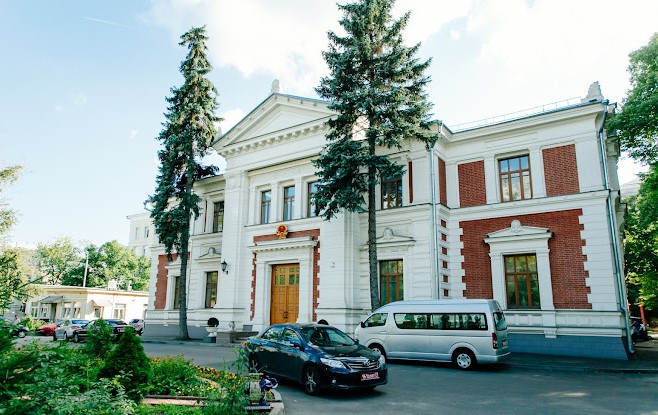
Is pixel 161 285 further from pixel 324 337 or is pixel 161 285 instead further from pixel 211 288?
pixel 324 337

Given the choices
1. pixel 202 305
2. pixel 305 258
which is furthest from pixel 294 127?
pixel 202 305

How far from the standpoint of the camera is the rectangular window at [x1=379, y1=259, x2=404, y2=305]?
20.0 metres

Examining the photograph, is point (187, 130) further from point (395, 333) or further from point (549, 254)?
point (549, 254)

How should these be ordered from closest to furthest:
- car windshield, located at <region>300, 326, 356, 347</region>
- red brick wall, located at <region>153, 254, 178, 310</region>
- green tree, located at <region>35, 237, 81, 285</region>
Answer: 1. car windshield, located at <region>300, 326, 356, 347</region>
2. red brick wall, located at <region>153, 254, 178, 310</region>
3. green tree, located at <region>35, 237, 81, 285</region>

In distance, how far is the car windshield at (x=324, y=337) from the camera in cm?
1059

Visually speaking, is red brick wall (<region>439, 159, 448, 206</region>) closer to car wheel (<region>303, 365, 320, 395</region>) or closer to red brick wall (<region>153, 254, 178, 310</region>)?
car wheel (<region>303, 365, 320, 395</region>)

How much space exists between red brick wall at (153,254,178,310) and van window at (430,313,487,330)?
20.8 metres

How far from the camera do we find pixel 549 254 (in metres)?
17.8

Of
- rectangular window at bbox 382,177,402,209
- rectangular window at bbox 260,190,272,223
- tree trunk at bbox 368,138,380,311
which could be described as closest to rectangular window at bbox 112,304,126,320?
rectangular window at bbox 260,190,272,223

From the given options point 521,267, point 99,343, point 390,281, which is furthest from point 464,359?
point 99,343

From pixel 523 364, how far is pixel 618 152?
11.7m

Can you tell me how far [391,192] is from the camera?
69.8 ft

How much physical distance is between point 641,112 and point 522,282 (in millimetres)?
7693

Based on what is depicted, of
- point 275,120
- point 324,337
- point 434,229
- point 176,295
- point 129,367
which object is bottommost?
point 129,367
